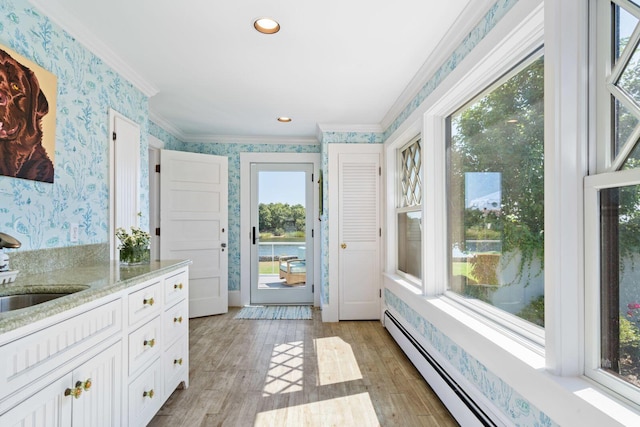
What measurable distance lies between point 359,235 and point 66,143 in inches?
115

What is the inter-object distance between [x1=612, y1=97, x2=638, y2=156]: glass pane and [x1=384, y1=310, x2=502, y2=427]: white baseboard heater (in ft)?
4.41

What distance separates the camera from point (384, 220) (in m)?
3.92

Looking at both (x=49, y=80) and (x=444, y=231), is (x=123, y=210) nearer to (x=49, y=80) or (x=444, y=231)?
(x=49, y=80)

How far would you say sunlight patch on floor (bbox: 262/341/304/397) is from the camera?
2387 millimetres

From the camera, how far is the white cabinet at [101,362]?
1.01 m

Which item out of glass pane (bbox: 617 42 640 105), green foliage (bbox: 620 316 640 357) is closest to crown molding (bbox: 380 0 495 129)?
glass pane (bbox: 617 42 640 105)

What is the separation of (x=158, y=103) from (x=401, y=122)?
2.44 m

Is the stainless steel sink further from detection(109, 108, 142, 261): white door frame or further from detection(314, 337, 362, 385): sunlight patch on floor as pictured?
detection(314, 337, 362, 385): sunlight patch on floor

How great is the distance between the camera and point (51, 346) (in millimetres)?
1121

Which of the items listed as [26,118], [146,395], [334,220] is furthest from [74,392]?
[334,220]

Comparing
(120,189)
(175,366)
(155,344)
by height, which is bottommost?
(175,366)

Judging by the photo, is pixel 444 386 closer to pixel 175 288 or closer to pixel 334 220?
pixel 175 288

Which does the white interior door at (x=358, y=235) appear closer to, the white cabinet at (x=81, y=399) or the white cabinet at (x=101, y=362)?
the white cabinet at (x=101, y=362)

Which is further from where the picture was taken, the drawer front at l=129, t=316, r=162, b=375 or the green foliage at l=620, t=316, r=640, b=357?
the drawer front at l=129, t=316, r=162, b=375
